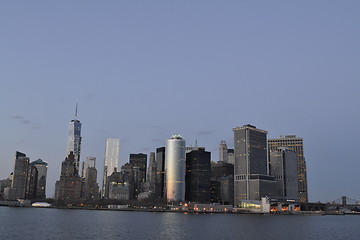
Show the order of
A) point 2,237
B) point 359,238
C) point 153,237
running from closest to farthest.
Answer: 1. point 2,237
2. point 153,237
3. point 359,238

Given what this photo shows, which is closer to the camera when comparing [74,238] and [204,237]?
[74,238]

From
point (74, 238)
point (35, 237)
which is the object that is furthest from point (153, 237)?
point (35, 237)

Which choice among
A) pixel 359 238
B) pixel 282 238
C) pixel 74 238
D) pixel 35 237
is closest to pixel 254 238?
pixel 282 238

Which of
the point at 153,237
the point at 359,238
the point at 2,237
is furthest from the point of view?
the point at 359,238

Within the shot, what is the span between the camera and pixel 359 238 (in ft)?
362

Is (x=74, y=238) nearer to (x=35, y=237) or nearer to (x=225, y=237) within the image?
(x=35, y=237)

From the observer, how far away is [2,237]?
307 ft

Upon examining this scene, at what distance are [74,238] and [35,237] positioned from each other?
30.8ft

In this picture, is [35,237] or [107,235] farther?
[107,235]

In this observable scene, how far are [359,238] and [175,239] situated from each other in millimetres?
50740

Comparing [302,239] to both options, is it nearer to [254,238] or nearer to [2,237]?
[254,238]

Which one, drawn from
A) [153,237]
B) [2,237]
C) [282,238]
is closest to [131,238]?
[153,237]

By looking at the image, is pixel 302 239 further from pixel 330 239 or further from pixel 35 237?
pixel 35 237

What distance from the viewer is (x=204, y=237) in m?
104
